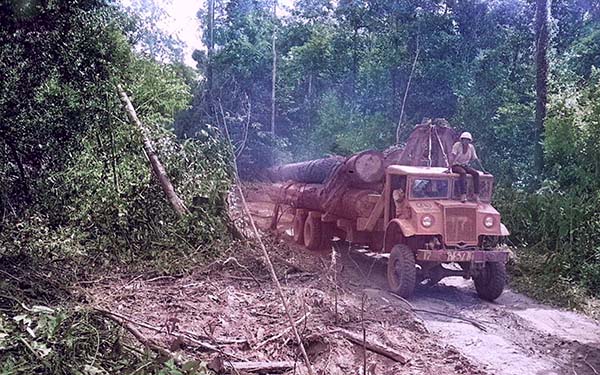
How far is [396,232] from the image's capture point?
8.30 m

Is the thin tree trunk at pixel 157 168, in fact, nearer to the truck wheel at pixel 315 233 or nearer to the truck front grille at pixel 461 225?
the truck wheel at pixel 315 233

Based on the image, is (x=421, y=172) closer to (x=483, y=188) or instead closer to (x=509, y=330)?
(x=483, y=188)

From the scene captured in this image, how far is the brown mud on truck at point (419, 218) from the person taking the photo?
7625 millimetres

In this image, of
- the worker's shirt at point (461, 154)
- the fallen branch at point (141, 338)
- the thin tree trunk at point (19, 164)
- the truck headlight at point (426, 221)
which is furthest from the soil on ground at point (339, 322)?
the thin tree trunk at point (19, 164)

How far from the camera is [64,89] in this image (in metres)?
8.01

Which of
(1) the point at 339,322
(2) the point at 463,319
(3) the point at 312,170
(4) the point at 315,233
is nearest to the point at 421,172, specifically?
(2) the point at 463,319

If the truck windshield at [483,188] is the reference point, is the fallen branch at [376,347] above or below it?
below

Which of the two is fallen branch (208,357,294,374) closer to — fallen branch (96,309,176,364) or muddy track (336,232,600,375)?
fallen branch (96,309,176,364)

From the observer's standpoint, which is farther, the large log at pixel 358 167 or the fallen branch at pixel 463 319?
the large log at pixel 358 167

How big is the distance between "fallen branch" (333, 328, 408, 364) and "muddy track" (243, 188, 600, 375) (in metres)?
0.83

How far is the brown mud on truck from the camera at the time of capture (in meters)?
7.62

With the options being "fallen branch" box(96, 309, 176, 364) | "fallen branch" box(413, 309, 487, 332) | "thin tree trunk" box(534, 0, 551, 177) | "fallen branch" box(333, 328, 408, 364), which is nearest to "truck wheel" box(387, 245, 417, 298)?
"fallen branch" box(413, 309, 487, 332)

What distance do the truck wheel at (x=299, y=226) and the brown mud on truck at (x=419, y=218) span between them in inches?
84.7

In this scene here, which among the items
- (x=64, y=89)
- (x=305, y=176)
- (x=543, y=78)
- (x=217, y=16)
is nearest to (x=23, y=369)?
(x=64, y=89)
